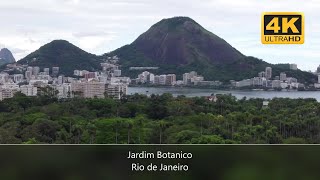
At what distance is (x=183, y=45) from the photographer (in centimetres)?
1788

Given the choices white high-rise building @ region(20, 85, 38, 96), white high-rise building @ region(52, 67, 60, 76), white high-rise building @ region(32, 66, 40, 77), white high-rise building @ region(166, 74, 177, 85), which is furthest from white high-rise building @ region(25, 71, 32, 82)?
white high-rise building @ region(166, 74, 177, 85)

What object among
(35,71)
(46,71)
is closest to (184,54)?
(46,71)

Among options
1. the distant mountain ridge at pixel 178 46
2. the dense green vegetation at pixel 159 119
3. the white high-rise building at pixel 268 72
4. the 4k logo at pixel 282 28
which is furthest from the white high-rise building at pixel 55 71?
the 4k logo at pixel 282 28

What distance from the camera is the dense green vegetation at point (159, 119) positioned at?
21.2 ft

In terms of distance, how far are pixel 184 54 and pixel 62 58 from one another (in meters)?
4.49

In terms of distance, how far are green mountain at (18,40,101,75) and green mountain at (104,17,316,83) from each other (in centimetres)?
186

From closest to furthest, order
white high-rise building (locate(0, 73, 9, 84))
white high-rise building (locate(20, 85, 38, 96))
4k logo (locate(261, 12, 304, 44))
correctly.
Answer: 4k logo (locate(261, 12, 304, 44))
white high-rise building (locate(20, 85, 38, 96))
white high-rise building (locate(0, 73, 9, 84))

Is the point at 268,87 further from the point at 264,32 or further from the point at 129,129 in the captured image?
the point at 264,32

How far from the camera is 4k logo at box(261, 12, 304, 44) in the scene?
1.18 meters

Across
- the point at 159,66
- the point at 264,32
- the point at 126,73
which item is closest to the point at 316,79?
the point at 159,66

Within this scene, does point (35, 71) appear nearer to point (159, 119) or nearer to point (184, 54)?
point (184, 54)

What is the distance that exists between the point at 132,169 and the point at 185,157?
114mm

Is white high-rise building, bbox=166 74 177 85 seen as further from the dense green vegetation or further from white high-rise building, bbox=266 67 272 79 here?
white high-rise building, bbox=266 67 272 79

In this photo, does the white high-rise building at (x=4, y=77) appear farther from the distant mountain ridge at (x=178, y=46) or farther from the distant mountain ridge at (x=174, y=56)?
the distant mountain ridge at (x=178, y=46)
